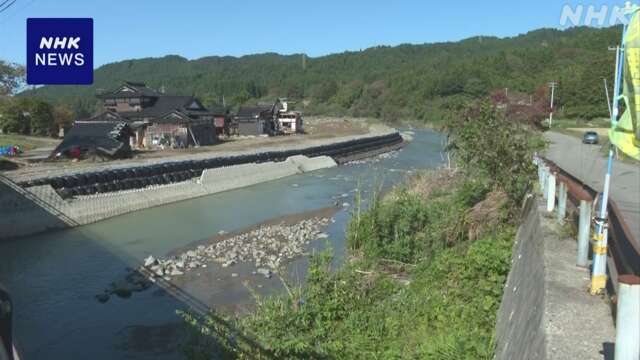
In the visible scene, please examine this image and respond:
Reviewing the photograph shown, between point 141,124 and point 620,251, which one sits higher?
point 141,124

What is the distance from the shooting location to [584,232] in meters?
5.28

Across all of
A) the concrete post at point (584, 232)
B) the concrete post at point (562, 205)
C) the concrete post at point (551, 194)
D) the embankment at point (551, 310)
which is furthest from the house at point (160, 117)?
the concrete post at point (584, 232)

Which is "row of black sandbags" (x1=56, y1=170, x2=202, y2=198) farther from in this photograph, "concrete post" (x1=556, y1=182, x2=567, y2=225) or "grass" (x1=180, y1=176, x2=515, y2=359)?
"concrete post" (x1=556, y1=182, x2=567, y2=225)

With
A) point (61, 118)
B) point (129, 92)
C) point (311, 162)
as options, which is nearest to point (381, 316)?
point (311, 162)

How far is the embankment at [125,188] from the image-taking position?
19938 millimetres

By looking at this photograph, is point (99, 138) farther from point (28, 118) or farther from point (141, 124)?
point (28, 118)

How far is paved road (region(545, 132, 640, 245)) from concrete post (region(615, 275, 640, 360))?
7080 mm

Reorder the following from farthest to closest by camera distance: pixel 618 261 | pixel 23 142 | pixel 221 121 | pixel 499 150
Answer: pixel 221 121 < pixel 23 142 < pixel 499 150 < pixel 618 261

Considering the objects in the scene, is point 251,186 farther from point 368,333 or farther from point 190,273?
point 368,333

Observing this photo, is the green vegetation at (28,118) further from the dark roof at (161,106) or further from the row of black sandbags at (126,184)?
the row of black sandbags at (126,184)

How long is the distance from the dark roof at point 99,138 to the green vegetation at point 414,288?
25.1m

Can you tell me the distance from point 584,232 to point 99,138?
33.7 m

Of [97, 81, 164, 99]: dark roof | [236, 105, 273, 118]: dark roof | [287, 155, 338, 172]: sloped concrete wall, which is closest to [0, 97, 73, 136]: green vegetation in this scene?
[97, 81, 164, 99]: dark roof

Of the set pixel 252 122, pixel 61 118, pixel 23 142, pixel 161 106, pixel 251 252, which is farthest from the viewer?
pixel 252 122
